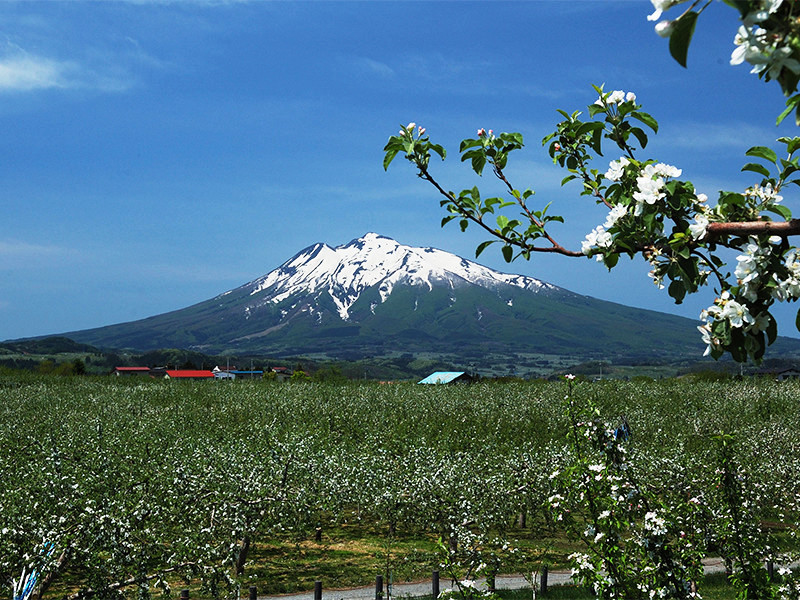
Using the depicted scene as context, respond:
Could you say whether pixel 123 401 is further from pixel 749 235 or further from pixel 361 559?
pixel 749 235

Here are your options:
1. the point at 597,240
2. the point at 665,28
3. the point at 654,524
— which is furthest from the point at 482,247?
the point at 654,524

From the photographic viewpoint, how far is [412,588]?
48.1 feet

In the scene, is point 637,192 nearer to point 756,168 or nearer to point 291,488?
point 756,168

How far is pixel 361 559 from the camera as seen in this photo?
657 inches

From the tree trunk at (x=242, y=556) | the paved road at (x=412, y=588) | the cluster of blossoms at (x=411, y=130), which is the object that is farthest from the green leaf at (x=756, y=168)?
the tree trunk at (x=242, y=556)

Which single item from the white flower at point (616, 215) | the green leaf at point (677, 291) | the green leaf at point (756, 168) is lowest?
the green leaf at point (677, 291)

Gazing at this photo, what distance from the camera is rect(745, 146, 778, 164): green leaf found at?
2861mm

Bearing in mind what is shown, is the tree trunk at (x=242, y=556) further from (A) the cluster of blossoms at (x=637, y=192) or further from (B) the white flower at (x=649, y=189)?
(B) the white flower at (x=649, y=189)

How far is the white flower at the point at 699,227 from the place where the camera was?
2.86 metres

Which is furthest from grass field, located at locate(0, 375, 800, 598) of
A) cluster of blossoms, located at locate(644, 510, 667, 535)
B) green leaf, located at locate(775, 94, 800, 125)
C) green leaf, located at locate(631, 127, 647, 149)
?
green leaf, located at locate(775, 94, 800, 125)

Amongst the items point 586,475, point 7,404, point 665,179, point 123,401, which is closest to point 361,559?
point 586,475

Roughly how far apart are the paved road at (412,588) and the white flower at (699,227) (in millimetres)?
11731

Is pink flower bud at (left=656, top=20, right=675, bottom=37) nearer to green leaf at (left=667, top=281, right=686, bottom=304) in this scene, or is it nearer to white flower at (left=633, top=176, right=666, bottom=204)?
white flower at (left=633, top=176, right=666, bottom=204)

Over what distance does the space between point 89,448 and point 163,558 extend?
930 cm
